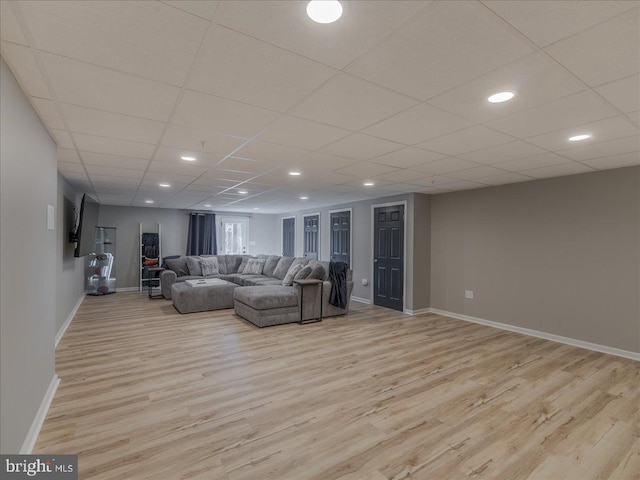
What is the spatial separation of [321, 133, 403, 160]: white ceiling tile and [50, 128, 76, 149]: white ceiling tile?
232 cm

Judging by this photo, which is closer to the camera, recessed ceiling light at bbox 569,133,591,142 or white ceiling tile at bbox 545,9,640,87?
white ceiling tile at bbox 545,9,640,87

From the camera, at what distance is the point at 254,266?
8.14 meters

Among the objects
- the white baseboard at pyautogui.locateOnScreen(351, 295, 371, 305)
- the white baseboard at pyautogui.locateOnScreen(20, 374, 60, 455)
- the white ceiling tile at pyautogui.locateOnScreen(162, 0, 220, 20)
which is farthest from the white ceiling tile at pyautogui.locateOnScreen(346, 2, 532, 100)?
the white baseboard at pyautogui.locateOnScreen(351, 295, 371, 305)

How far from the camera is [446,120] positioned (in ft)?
7.98

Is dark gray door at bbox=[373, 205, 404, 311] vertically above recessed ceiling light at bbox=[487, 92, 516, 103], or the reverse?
recessed ceiling light at bbox=[487, 92, 516, 103]

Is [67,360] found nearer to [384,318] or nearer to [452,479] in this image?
[452,479]

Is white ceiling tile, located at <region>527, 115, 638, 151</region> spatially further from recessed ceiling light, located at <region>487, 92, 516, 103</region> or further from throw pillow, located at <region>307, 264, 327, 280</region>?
throw pillow, located at <region>307, 264, 327, 280</region>

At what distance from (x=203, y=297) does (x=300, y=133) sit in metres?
4.43

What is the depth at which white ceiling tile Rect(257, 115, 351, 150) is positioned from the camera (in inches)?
98.7

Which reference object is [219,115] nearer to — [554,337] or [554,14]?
[554,14]

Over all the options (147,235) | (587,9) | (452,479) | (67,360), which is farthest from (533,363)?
(147,235)

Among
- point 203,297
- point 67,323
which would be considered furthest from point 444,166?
point 67,323

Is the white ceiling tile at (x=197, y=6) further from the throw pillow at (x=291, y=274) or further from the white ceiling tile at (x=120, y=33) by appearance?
the throw pillow at (x=291, y=274)

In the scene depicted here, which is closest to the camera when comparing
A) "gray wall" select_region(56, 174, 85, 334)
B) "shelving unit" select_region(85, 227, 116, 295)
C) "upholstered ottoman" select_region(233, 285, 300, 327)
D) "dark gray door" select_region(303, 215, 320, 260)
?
"gray wall" select_region(56, 174, 85, 334)
